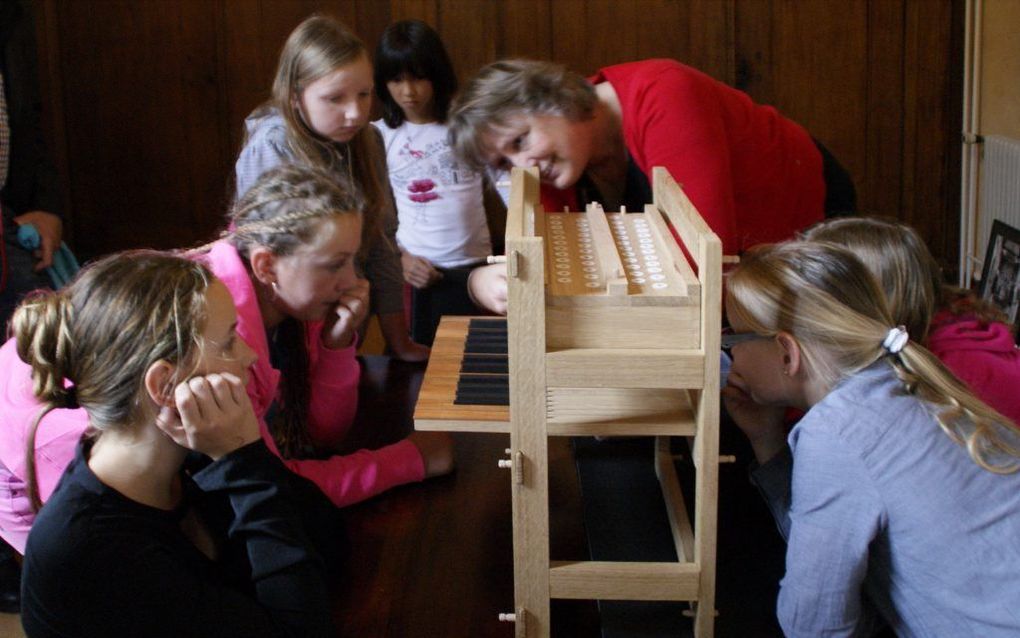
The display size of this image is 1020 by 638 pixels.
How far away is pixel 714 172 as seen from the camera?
5.54 ft

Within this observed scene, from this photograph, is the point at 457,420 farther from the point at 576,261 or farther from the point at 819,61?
the point at 819,61

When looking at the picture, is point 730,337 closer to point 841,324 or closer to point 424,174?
point 841,324

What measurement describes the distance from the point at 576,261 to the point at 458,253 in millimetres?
1847

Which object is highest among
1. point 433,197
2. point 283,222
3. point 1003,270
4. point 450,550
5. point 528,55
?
point 528,55

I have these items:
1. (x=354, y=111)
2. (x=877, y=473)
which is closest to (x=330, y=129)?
(x=354, y=111)

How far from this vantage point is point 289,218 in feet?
5.39

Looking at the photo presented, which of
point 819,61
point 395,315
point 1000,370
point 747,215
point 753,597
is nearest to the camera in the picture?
point 753,597

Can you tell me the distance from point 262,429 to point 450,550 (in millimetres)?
274

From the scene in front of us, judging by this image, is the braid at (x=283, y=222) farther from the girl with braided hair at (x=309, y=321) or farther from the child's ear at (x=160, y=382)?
the child's ear at (x=160, y=382)

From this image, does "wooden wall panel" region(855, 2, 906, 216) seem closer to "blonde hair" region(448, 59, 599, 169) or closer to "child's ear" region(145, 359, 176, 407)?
"blonde hair" region(448, 59, 599, 169)

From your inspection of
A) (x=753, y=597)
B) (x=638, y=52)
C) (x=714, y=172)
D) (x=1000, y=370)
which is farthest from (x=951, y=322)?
(x=638, y=52)

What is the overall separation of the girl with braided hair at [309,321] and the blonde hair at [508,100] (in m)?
0.20

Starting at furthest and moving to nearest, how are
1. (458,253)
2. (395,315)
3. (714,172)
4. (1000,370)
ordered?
(458,253) < (395,315) < (714,172) < (1000,370)

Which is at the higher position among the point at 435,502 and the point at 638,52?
the point at 638,52
